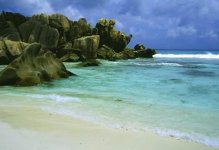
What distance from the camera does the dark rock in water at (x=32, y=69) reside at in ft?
47.8

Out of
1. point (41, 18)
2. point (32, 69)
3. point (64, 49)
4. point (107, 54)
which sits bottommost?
point (107, 54)

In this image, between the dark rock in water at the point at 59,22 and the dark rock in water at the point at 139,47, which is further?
the dark rock in water at the point at 139,47

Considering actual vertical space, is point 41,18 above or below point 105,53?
above

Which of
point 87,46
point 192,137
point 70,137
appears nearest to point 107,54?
point 87,46

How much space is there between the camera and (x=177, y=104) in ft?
34.7

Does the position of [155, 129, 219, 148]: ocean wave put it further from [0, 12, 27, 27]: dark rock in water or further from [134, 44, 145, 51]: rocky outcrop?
[134, 44, 145, 51]: rocky outcrop

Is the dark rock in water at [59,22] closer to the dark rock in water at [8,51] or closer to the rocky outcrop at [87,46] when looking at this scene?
the rocky outcrop at [87,46]

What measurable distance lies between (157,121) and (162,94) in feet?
16.0

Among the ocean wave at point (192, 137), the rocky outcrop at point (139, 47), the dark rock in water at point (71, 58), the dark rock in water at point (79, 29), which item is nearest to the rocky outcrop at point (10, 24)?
the dark rock in water at point (71, 58)

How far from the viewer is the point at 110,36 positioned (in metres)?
46.3

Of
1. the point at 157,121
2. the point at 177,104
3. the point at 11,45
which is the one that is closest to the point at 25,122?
the point at 157,121

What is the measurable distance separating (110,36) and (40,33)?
37.9ft

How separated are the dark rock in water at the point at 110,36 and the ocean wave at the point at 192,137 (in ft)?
128

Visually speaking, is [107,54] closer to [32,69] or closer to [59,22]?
[59,22]
